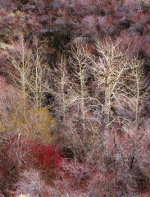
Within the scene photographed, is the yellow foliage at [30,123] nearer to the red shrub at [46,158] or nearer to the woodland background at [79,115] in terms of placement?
the woodland background at [79,115]

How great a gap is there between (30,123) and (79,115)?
10.2 feet

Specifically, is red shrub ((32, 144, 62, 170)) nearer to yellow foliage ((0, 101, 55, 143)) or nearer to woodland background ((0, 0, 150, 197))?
woodland background ((0, 0, 150, 197))

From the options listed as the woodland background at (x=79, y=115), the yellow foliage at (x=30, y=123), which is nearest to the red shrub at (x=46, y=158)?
the woodland background at (x=79, y=115)

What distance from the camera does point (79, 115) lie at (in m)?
15.4

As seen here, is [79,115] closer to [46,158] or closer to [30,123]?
[30,123]

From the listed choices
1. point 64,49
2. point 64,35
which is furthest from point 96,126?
point 64,35

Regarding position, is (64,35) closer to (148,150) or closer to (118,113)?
(118,113)

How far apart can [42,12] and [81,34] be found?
7.02 m

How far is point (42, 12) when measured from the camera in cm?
2975

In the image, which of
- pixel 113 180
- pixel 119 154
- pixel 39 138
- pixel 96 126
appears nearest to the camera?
pixel 113 180

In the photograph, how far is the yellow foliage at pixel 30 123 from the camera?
43.0 ft

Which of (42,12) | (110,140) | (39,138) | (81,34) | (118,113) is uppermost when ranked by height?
(42,12)

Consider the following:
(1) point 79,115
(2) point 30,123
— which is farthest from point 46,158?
(1) point 79,115

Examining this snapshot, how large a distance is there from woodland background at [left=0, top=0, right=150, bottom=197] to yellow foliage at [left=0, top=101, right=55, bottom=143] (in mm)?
55
